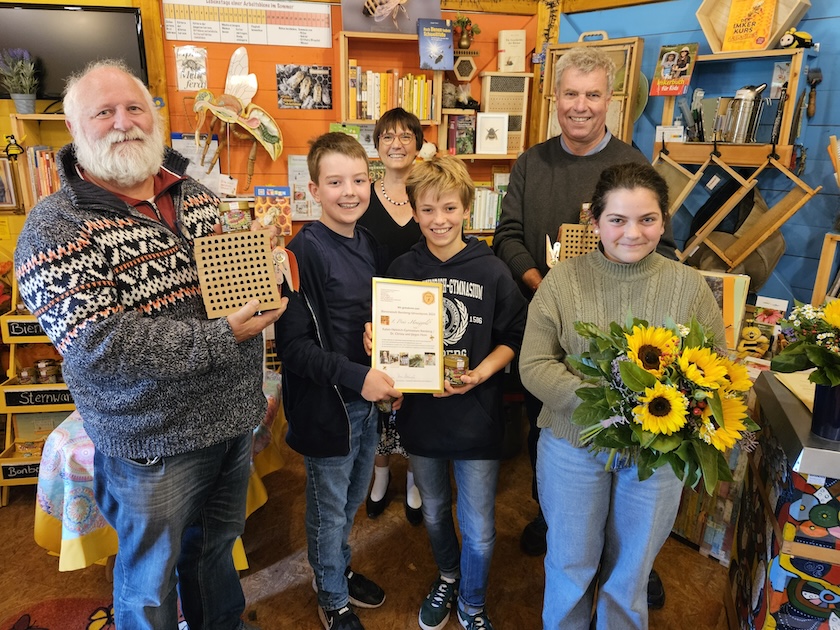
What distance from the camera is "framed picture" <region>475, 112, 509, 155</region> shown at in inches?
141

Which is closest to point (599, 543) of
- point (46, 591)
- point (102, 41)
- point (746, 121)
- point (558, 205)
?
point (558, 205)

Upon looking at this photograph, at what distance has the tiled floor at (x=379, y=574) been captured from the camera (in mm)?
2014

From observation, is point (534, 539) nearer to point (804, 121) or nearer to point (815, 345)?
point (815, 345)

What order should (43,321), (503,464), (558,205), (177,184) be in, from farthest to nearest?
(503,464)
(558,205)
(177,184)
(43,321)

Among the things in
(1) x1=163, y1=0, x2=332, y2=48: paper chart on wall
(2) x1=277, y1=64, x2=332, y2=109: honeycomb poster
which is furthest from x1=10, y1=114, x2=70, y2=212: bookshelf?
(2) x1=277, y1=64, x2=332, y2=109: honeycomb poster

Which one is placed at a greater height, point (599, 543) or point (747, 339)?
point (747, 339)

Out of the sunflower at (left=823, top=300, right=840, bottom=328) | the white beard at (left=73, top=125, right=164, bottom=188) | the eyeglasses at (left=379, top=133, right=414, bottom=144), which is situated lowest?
the sunflower at (left=823, top=300, right=840, bottom=328)

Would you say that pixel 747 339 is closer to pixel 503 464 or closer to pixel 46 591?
pixel 503 464

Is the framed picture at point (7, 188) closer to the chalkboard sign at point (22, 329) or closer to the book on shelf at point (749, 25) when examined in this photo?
the chalkboard sign at point (22, 329)

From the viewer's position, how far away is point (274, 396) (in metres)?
2.56

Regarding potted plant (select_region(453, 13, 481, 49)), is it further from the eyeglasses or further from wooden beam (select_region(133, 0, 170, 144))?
wooden beam (select_region(133, 0, 170, 144))

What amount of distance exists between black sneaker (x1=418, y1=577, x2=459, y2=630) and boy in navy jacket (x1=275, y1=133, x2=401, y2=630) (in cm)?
35

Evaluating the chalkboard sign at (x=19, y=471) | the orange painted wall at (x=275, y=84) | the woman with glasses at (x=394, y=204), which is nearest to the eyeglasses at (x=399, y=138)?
the woman with glasses at (x=394, y=204)

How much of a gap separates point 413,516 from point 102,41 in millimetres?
2950
